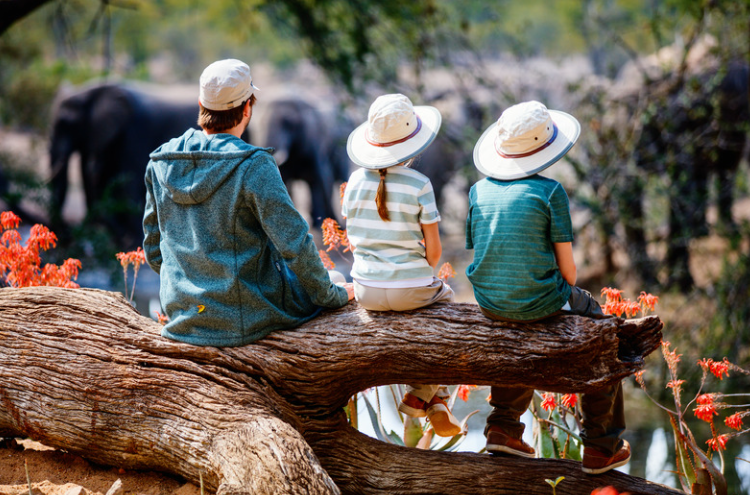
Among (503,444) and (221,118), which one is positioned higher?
(221,118)

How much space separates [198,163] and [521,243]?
121cm

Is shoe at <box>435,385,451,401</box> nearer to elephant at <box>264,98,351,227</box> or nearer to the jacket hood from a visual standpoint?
Result: the jacket hood

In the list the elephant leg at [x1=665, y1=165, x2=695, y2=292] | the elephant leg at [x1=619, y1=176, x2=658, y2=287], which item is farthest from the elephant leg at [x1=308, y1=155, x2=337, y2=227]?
the elephant leg at [x1=665, y1=165, x2=695, y2=292]

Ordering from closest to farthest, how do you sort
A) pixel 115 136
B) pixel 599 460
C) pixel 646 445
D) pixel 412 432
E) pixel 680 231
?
pixel 599 460, pixel 412 432, pixel 646 445, pixel 680 231, pixel 115 136

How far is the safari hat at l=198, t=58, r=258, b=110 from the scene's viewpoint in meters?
2.66

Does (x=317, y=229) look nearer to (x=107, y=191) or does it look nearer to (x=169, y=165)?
(x=107, y=191)

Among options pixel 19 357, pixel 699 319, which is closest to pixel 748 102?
pixel 699 319

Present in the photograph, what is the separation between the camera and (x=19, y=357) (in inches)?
122

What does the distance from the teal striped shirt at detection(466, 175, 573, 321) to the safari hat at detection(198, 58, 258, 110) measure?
955 mm

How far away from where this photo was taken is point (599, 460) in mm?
2859

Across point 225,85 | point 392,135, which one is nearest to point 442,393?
point 392,135

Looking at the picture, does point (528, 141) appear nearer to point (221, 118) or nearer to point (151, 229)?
point (221, 118)

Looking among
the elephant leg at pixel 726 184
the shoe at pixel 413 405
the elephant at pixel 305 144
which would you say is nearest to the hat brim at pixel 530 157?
the shoe at pixel 413 405

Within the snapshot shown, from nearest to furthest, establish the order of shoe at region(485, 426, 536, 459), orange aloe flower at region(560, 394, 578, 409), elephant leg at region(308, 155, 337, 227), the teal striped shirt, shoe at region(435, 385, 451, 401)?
the teal striped shirt → shoe at region(485, 426, 536, 459) → shoe at region(435, 385, 451, 401) → orange aloe flower at region(560, 394, 578, 409) → elephant leg at region(308, 155, 337, 227)
